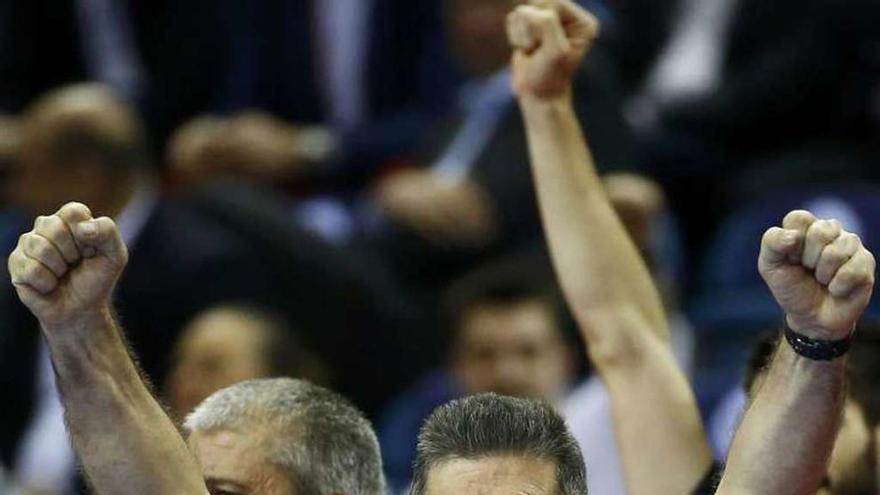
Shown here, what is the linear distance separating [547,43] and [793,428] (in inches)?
49.2

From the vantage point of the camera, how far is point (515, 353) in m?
6.26

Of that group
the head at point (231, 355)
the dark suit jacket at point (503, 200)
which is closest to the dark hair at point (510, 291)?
the dark suit jacket at point (503, 200)

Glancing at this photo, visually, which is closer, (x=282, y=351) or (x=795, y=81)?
(x=282, y=351)

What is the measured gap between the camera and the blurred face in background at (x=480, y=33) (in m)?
7.19

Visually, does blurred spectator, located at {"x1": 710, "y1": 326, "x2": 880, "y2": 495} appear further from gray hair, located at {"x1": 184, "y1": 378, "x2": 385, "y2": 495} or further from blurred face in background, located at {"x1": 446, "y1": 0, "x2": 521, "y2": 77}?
blurred face in background, located at {"x1": 446, "y1": 0, "x2": 521, "y2": 77}

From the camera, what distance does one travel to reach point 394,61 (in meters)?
7.91

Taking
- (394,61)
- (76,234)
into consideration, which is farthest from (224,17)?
(76,234)

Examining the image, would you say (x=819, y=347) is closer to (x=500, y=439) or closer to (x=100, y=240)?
(x=500, y=439)

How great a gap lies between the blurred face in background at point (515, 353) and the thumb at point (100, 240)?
3203mm

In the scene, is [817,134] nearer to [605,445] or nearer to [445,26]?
[445,26]

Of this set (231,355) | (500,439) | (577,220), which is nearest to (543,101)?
(577,220)

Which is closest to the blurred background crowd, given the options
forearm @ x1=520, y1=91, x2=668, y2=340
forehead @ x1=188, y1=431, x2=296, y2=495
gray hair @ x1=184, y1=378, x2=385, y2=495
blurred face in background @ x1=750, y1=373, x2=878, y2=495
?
forearm @ x1=520, y1=91, x2=668, y2=340

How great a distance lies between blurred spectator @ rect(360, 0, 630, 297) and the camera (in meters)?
6.81

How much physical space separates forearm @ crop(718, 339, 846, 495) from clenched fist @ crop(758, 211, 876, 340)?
7cm
